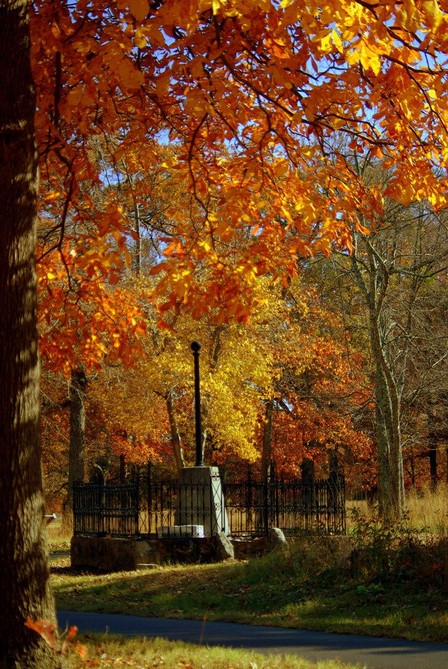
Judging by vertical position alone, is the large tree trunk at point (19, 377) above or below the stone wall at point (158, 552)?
above

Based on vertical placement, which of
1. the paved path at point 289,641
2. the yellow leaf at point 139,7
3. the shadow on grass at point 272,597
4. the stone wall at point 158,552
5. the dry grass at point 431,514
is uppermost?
the yellow leaf at point 139,7

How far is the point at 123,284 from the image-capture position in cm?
2311

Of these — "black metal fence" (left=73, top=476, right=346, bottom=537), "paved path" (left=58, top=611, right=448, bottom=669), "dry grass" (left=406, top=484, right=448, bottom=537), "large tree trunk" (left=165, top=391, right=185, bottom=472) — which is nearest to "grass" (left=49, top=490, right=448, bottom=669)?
"dry grass" (left=406, top=484, right=448, bottom=537)

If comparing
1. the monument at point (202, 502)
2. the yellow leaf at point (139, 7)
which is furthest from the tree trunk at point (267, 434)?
the yellow leaf at point (139, 7)

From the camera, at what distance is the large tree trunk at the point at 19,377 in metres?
5.99

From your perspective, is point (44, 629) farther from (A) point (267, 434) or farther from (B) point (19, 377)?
(A) point (267, 434)

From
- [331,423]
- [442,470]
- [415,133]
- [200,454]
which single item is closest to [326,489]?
[200,454]

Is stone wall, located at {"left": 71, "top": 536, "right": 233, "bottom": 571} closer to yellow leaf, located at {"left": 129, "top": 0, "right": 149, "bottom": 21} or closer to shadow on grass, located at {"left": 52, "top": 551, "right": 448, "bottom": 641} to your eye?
shadow on grass, located at {"left": 52, "top": 551, "right": 448, "bottom": 641}

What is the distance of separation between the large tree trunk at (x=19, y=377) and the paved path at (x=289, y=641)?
320 cm

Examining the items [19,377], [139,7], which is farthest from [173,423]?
[139,7]

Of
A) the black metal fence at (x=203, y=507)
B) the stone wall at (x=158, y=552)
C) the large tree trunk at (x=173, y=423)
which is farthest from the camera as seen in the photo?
the large tree trunk at (x=173, y=423)

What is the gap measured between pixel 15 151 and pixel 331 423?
1122 inches

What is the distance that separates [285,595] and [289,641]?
2.84m

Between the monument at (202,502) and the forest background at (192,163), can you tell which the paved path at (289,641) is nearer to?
the forest background at (192,163)
